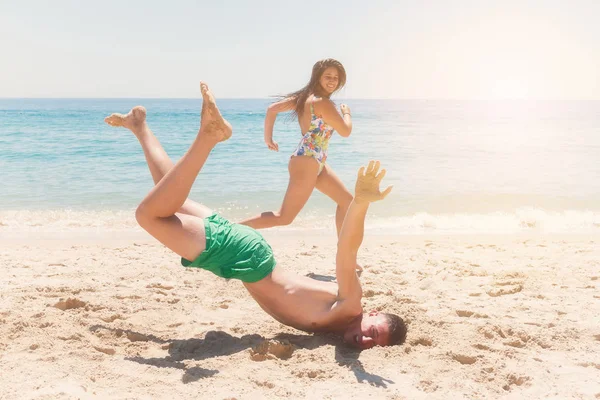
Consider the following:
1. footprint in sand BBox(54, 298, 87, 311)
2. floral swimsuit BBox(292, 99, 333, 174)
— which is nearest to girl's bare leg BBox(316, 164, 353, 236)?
floral swimsuit BBox(292, 99, 333, 174)

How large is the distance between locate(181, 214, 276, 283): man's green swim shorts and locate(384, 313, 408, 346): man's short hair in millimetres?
870

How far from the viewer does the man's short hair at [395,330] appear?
3543 mm

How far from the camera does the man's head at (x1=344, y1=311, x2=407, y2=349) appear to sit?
351 cm

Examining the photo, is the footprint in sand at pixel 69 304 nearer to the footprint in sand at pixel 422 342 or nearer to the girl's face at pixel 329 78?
the footprint in sand at pixel 422 342

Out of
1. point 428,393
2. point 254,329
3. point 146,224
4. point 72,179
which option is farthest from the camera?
point 72,179

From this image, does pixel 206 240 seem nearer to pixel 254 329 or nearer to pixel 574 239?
pixel 254 329

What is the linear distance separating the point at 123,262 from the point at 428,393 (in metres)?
3.68

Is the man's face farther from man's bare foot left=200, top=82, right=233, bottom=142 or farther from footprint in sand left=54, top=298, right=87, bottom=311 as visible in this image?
footprint in sand left=54, top=298, right=87, bottom=311

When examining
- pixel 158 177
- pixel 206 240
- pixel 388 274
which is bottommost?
pixel 388 274

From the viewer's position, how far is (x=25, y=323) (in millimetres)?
3633

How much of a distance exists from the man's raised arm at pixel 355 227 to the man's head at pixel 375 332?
198 millimetres

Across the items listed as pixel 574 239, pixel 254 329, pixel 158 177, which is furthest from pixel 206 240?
pixel 574 239

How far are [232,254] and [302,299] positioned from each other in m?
0.57

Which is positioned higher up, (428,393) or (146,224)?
(146,224)
